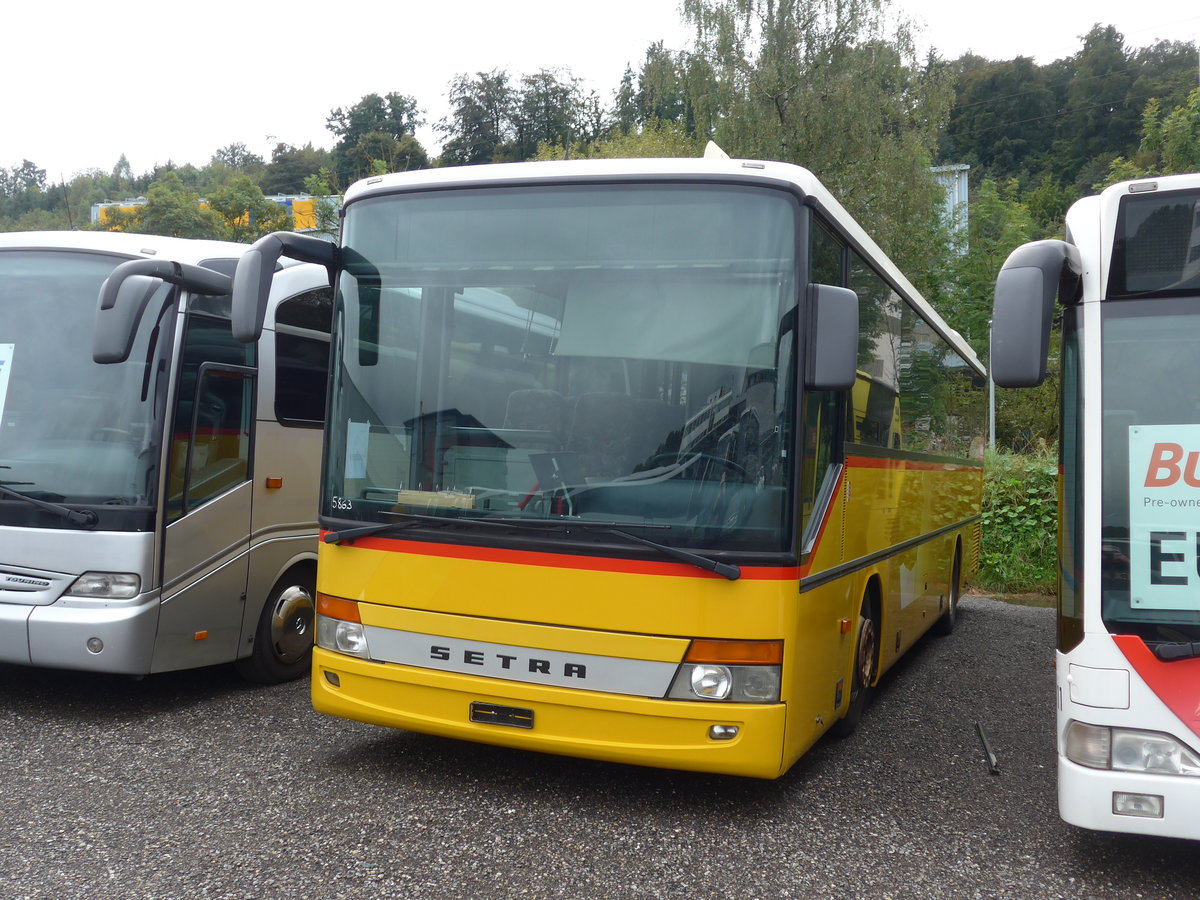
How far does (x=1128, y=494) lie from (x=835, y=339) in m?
1.25

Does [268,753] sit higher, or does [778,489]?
[778,489]

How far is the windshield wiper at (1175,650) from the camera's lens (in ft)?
12.4

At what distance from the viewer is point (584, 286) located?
473 centimetres

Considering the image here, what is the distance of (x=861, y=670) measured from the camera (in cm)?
614

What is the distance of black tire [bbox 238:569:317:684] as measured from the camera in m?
7.08

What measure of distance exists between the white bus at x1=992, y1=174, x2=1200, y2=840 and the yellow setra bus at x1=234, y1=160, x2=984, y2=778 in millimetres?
861

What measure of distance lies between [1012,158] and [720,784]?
60.0 m

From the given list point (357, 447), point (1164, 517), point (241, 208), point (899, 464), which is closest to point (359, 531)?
point (357, 447)

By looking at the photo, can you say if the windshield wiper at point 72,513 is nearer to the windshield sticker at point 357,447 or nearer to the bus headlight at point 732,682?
the windshield sticker at point 357,447

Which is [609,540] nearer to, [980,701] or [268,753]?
[268,753]

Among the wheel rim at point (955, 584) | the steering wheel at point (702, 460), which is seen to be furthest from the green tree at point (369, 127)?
the steering wheel at point (702, 460)

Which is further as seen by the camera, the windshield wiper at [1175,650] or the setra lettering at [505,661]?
the setra lettering at [505,661]

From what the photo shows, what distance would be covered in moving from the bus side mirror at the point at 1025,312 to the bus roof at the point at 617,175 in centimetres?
101

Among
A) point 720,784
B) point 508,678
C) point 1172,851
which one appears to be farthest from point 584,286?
point 1172,851
